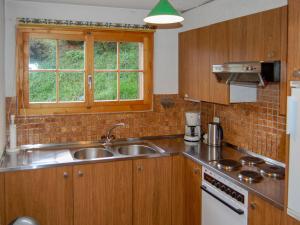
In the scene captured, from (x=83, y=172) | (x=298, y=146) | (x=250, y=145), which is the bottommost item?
(x=83, y=172)

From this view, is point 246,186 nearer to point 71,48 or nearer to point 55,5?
point 71,48

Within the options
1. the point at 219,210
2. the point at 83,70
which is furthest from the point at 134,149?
the point at 219,210

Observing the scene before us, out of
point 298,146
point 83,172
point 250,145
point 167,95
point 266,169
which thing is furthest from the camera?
point 167,95

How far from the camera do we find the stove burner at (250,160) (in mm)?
2771

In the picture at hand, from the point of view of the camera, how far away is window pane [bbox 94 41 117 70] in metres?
3.46

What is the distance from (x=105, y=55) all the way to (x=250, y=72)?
1647 mm

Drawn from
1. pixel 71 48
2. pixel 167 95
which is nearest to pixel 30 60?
→ pixel 71 48

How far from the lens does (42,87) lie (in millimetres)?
3289

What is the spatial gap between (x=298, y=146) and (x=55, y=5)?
101 inches

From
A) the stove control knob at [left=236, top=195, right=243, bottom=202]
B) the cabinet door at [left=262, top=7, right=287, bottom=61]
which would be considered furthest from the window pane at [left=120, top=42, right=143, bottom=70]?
the stove control knob at [left=236, top=195, right=243, bottom=202]

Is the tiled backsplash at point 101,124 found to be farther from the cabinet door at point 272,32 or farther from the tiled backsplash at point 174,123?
the cabinet door at point 272,32

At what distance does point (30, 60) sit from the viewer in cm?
323

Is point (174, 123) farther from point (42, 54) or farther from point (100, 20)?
point (42, 54)

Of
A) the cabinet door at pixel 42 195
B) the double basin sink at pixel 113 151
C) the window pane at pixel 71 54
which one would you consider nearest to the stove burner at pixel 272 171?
the double basin sink at pixel 113 151
